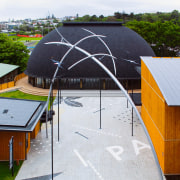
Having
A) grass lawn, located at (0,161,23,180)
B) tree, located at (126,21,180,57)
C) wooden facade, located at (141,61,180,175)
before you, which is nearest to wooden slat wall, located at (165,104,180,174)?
wooden facade, located at (141,61,180,175)

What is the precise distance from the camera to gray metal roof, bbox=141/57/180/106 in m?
19.4

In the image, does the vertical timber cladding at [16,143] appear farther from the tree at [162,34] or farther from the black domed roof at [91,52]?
the tree at [162,34]

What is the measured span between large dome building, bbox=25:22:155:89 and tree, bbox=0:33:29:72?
12.0m

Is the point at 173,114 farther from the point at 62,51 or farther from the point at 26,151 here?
the point at 62,51

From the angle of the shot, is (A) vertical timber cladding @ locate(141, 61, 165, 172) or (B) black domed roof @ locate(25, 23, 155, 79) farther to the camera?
(B) black domed roof @ locate(25, 23, 155, 79)

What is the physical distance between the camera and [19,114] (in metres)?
24.6

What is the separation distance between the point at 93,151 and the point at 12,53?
4427 cm

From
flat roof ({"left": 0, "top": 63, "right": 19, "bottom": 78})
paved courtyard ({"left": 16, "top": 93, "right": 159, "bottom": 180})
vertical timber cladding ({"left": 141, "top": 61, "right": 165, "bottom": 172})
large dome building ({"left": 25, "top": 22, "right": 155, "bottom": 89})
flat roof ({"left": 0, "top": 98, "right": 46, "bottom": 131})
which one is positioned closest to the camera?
paved courtyard ({"left": 16, "top": 93, "right": 159, "bottom": 180})

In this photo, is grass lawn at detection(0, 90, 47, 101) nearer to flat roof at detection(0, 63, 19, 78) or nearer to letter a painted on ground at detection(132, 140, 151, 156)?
flat roof at detection(0, 63, 19, 78)

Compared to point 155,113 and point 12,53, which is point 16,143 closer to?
point 155,113

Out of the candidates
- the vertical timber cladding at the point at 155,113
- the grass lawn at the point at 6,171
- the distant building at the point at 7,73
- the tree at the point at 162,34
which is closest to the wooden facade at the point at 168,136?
the vertical timber cladding at the point at 155,113

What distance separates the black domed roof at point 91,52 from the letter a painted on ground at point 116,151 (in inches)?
925

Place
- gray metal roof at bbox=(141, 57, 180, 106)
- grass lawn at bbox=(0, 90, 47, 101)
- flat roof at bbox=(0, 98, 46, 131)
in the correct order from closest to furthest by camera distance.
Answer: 1. gray metal roof at bbox=(141, 57, 180, 106)
2. flat roof at bbox=(0, 98, 46, 131)
3. grass lawn at bbox=(0, 90, 47, 101)

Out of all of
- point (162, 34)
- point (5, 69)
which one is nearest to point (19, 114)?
point (5, 69)
